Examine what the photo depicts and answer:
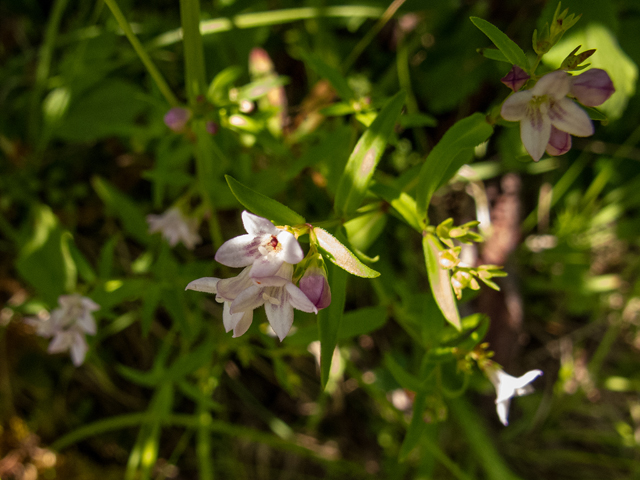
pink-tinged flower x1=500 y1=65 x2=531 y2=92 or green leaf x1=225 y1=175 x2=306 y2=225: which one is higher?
pink-tinged flower x1=500 y1=65 x2=531 y2=92

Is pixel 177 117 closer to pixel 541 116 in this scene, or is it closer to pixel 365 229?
pixel 365 229

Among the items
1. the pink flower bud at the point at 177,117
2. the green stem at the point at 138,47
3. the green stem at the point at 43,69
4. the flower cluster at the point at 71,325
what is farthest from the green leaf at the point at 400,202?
the green stem at the point at 43,69

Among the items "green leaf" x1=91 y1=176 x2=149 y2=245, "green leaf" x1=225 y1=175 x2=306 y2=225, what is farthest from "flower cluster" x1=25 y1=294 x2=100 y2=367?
"green leaf" x1=225 y1=175 x2=306 y2=225

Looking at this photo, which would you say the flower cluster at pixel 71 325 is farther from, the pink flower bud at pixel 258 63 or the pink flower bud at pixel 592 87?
the pink flower bud at pixel 592 87

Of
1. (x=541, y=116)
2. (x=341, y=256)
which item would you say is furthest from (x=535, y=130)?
(x=341, y=256)

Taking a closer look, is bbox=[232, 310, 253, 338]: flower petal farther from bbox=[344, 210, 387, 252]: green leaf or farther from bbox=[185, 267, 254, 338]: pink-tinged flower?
bbox=[344, 210, 387, 252]: green leaf

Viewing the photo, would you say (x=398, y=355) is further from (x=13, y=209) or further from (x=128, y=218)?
(x=13, y=209)

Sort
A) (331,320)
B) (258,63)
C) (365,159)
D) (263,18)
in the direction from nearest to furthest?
(331,320), (365,159), (263,18), (258,63)
